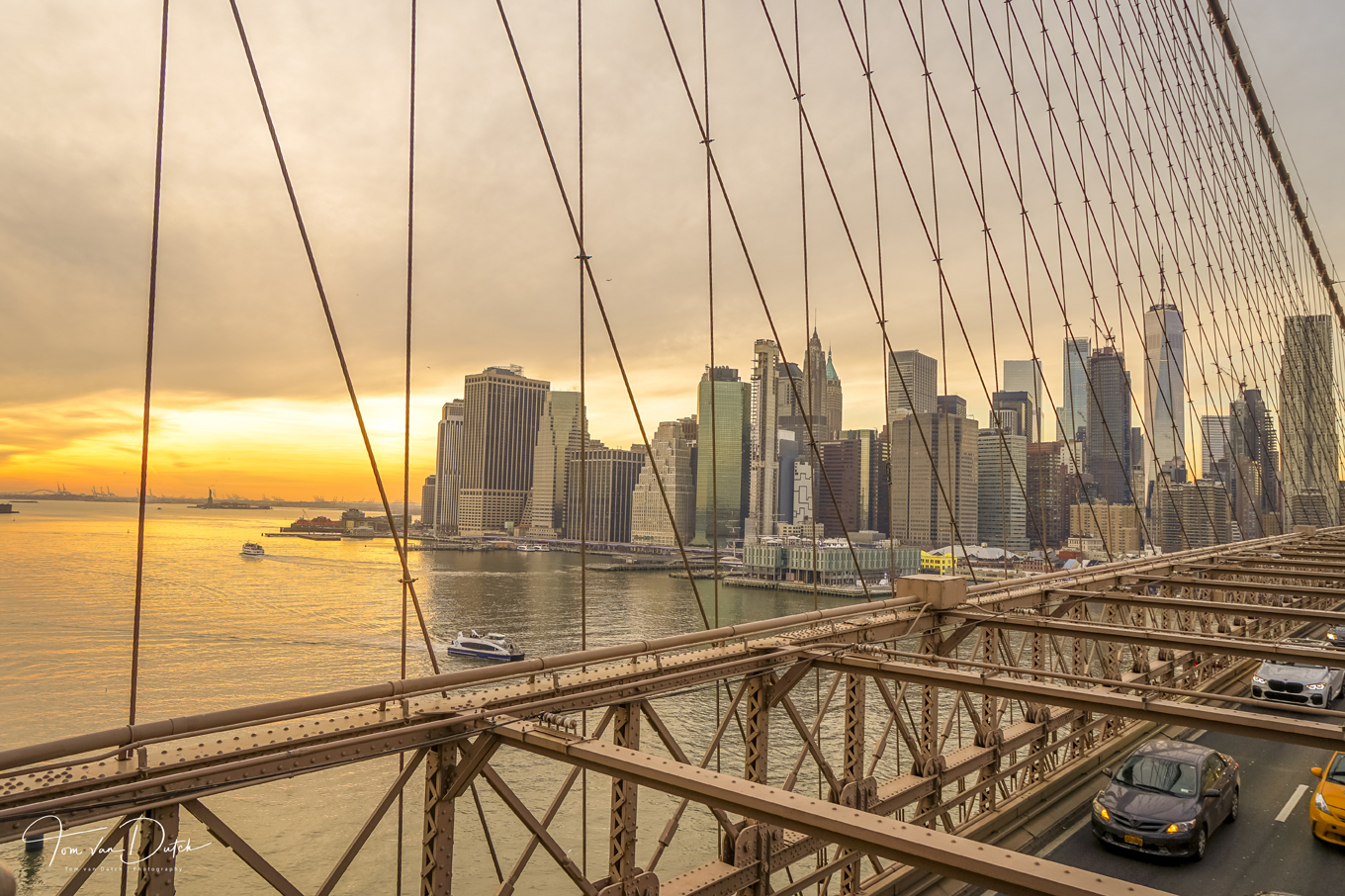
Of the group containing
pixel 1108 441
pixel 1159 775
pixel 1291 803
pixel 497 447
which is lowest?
pixel 1291 803

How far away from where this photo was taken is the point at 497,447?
90.8 m

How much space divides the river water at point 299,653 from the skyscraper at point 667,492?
14.4 m

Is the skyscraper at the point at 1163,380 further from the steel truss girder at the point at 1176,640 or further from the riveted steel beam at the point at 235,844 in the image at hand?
the riveted steel beam at the point at 235,844

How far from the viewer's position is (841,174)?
134 ft

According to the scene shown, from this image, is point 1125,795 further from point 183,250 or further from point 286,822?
point 286,822

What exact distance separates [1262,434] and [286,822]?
44.0 m

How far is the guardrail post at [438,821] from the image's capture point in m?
3.98

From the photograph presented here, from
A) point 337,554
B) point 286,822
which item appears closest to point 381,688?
point 286,822

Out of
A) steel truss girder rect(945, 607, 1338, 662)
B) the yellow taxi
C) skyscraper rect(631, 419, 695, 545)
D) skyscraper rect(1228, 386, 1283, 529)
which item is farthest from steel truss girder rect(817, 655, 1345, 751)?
skyscraper rect(631, 419, 695, 545)

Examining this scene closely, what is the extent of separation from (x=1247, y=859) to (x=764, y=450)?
94123 mm

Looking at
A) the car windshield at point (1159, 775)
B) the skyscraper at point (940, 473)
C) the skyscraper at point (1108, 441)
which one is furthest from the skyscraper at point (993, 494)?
the car windshield at point (1159, 775)

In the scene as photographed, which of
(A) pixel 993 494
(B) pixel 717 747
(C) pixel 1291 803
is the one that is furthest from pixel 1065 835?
(A) pixel 993 494

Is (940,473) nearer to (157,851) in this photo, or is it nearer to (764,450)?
(157,851)

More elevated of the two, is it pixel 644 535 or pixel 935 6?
pixel 935 6
